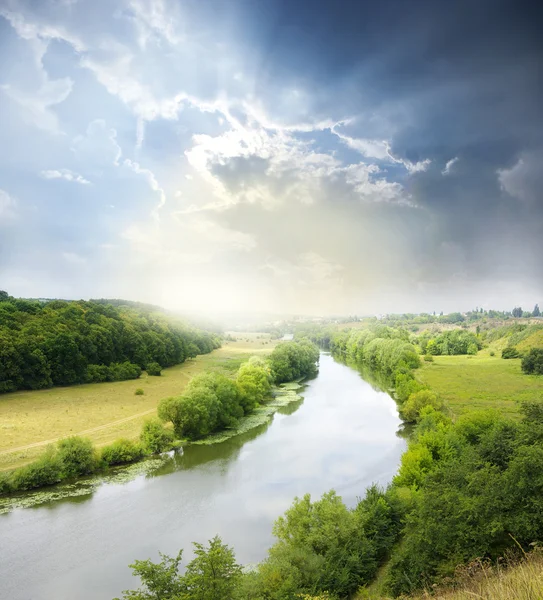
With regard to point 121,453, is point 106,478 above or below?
below

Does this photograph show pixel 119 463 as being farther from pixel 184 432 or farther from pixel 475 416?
pixel 475 416

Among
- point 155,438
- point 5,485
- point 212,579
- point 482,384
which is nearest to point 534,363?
point 482,384

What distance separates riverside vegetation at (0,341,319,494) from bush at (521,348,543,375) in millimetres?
38735

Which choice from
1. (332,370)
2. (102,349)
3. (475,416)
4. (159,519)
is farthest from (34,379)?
(332,370)

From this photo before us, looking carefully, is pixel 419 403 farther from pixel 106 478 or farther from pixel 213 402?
pixel 106 478

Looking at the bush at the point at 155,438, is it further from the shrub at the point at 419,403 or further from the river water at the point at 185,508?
the shrub at the point at 419,403

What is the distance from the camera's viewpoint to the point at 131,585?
1750 cm

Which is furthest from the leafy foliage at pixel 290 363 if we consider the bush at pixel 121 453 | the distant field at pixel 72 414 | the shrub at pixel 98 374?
the bush at pixel 121 453

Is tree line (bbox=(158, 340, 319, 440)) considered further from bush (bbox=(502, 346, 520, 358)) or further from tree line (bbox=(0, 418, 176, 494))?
bush (bbox=(502, 346, 520, 358))

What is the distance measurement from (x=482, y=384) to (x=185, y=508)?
42363 mm

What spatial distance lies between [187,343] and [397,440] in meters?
62.2

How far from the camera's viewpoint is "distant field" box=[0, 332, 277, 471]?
31.5 meters

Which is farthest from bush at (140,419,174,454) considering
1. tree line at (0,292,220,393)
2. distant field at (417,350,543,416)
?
distant field at (417,350,543,416)

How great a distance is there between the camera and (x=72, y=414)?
40000mm
